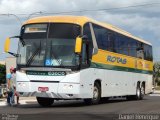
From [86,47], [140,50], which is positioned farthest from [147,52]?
[86,47]

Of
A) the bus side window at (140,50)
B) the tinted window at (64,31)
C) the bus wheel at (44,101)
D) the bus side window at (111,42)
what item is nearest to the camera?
the tinted window at (64,31)

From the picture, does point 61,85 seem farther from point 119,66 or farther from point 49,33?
point 119,66

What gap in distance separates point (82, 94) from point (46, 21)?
3383 mm

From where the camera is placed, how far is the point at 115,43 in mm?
23891

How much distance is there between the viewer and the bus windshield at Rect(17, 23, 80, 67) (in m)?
19.1

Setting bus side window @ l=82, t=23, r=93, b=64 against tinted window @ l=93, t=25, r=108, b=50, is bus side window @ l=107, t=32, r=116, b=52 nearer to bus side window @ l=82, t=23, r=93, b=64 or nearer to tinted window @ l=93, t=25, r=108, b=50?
tinted window @ l=93, t=25, r=108, b=50

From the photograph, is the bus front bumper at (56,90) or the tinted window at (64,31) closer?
the bus front bumper at (56,90)

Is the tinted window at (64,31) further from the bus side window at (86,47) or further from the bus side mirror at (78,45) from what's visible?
the bus side mirror at (78,45)

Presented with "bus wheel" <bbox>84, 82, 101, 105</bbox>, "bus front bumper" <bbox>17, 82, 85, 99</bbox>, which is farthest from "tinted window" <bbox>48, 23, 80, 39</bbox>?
"bus wheel" <bbox>84, 82, 101, 105</bbox>

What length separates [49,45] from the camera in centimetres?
1938

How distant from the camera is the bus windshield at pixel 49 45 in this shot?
19.1 meters

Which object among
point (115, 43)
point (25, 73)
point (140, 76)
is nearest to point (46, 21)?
point (25, 73)

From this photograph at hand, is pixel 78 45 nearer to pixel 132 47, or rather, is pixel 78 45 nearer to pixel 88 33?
pixel 88 33

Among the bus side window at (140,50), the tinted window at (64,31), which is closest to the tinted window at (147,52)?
the bus side window at (140,50)
